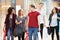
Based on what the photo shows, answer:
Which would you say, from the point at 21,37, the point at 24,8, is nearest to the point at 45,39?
the point at 21,37

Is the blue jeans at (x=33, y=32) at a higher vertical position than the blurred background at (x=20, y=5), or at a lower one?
lower

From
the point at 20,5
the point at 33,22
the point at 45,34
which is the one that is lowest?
the point at 45,34

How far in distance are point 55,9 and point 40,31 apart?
0.24 meters

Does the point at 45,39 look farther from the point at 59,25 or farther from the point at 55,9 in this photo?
the point at 55,9

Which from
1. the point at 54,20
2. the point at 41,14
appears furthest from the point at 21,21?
the point at 54,20

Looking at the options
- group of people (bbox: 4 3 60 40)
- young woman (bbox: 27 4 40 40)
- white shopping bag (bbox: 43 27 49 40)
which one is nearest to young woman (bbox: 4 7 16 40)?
group of people (bbox: 4 3 60 40)

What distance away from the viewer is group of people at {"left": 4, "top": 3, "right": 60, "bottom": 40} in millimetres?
1347

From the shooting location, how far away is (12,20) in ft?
4.49

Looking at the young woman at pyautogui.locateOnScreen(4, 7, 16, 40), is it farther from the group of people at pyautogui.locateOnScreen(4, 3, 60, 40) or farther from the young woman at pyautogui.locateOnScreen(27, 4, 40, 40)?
the young woman at pyautogui.locateOnScreen(27, 4, 40, 40)

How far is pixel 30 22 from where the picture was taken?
135 cm

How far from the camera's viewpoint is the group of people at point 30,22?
4.42 feet

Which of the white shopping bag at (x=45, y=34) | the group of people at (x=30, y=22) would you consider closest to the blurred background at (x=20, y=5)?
the group of people at (x=30, y=22)

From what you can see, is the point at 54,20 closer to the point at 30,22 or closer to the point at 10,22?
the point at 30,22

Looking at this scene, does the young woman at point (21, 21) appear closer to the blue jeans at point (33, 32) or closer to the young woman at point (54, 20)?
the blue jeans at point (33, 32)
